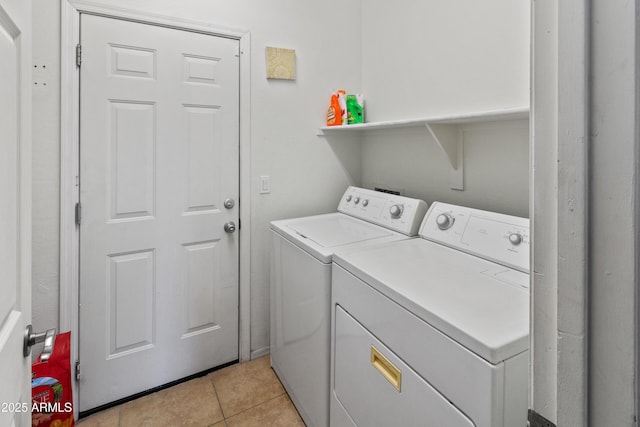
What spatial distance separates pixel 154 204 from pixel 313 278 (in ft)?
3.37

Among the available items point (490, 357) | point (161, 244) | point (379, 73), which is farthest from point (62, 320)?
point (379, 73)

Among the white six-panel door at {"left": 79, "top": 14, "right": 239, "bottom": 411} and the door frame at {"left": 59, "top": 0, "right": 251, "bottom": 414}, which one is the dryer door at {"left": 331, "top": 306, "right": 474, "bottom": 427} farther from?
the door frame at {"left": 59, "top": 0, "right": 251, "bottom": 414}

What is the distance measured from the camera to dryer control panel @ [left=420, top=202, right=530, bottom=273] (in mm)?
1217

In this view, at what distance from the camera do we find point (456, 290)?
103 centimetres

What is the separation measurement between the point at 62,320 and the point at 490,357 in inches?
76.1

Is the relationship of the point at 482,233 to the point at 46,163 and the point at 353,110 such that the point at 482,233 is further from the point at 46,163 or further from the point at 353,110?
the point at 46,163

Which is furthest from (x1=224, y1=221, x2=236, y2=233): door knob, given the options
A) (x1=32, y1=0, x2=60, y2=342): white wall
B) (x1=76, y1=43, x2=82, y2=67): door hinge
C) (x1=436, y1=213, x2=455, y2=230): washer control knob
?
(x1=436, y1=213, x2=455, y2=230): washer control knob

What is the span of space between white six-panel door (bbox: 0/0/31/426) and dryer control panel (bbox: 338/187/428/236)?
1468 millimetres

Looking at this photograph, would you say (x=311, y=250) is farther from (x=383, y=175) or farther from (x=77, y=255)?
(x=77, y=255)

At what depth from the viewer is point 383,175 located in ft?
7.55

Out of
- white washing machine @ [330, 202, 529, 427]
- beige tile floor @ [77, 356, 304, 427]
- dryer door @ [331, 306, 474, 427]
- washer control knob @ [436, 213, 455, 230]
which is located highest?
washer control knob @ [436, 213, 455, 230]

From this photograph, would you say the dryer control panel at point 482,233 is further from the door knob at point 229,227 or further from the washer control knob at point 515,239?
the door knob at point 229,227

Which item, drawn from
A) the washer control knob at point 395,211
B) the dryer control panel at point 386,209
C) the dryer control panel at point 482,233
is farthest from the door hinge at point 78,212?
the dryer control panel at point 482,233

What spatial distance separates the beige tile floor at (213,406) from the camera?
5.62ft
